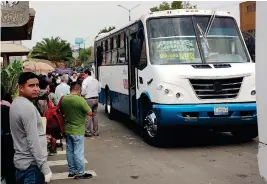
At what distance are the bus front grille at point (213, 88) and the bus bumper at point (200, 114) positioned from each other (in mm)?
199

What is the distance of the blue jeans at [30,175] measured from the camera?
4.12 m

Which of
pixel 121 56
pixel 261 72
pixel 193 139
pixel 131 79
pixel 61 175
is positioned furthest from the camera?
pixel 121 56

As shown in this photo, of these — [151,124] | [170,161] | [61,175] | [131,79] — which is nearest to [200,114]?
[151,124]

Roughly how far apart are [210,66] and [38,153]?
573cm

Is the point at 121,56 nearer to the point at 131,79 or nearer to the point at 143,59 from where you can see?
the point at 131,79

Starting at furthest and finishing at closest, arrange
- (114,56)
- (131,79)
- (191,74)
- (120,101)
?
(114,56)
(120,101)
(131,79)
(191,74)

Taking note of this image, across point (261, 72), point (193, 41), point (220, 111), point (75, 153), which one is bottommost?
point (75, 153)

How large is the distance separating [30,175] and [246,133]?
683 cm

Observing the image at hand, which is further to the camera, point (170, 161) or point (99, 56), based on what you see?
point (99, 56)

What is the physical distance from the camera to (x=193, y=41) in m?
9.53

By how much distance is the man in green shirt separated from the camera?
6918 mm

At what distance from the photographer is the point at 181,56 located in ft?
30.7

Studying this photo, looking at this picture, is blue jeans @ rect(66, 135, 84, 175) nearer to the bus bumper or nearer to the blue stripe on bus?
the bus bumper

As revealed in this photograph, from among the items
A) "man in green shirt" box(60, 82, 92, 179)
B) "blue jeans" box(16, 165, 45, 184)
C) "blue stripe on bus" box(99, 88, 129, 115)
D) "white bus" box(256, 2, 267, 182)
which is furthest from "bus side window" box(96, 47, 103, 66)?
"white bus" box(256, 2, 267, 182)
